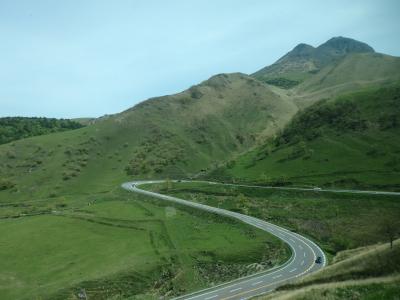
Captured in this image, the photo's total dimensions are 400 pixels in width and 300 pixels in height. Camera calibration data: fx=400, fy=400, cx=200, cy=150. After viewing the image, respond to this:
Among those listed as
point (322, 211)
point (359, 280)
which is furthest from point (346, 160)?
point (359, 280)

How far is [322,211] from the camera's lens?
112 meters

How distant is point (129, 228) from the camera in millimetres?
112875

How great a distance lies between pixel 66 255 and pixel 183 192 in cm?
7567

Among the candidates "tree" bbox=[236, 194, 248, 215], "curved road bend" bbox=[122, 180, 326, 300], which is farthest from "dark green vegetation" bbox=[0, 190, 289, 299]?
"tree" bbox=[236, 194, 248, 215]

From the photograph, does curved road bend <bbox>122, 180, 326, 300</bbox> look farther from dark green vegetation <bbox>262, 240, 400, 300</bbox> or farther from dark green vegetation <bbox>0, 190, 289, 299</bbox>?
dark green vegetation <bbox>262, 240, 400, 300</bbox>

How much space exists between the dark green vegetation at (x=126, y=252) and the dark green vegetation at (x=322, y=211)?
13.3 m

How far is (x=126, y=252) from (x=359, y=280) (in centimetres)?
6287

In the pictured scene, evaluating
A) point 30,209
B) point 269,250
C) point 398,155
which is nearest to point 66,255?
point 269,250

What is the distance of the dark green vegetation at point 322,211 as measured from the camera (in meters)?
92.2

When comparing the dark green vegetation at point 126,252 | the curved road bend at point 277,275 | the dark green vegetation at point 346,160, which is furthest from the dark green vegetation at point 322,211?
the dark green vegetation at point 346,160

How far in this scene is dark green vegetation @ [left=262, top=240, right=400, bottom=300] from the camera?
33.8 m

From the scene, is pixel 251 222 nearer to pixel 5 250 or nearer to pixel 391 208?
pixel 391 208

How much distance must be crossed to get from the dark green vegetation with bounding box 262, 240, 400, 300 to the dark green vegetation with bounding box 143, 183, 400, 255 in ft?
105

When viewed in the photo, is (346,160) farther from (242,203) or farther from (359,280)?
(359,280)
